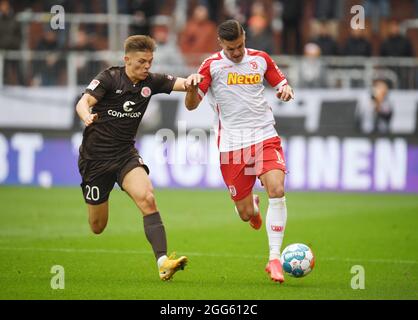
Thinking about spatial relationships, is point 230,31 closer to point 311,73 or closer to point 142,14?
point 311,73

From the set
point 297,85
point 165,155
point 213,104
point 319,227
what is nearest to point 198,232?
point 319,227

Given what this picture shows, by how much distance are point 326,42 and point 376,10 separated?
9.45ft

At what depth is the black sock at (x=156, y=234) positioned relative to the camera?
998cm

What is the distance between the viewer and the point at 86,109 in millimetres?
9836

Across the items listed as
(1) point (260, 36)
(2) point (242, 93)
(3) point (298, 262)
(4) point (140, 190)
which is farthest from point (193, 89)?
(1) point (260, 36)

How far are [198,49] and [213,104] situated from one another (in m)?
12.2

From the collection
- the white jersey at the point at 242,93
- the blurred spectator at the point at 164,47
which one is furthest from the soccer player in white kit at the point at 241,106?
the blurred spectator at the point at 164,47

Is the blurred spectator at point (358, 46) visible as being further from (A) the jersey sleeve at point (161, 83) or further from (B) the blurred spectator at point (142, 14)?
(A) the jersey sleeve at point (161, 83)

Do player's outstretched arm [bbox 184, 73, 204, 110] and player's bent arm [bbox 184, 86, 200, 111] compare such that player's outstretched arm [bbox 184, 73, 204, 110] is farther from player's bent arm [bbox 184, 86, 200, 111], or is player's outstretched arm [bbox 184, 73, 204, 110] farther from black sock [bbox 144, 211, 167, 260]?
black sock [bbox 144, 211, 167, 260]

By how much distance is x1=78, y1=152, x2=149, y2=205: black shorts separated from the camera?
10461mm

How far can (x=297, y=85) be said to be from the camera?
70.3ft

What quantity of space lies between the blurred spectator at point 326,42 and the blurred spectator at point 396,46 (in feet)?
3.59

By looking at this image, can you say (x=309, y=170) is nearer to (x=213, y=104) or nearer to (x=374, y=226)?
(x=374, y=226)

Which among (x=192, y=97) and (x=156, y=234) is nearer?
(x=156, y=234)
